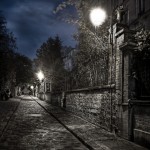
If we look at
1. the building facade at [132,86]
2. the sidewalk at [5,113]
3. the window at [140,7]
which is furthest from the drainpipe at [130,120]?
the window at [140,7]

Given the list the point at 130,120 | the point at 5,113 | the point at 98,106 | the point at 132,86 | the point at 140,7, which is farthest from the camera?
the point at 140,7

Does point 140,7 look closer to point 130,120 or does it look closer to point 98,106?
point 98,106

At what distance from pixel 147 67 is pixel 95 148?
141 inches

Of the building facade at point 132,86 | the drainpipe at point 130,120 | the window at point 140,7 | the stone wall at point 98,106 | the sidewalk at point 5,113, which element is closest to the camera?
the building facade at point 132,86

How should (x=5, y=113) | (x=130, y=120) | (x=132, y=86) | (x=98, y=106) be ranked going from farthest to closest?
(x=5, y=113) → (x=98, y=106) → (x=132, y=86) → (x=130, y=120)

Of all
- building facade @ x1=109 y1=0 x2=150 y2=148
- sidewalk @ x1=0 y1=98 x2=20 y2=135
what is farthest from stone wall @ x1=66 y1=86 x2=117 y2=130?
sidewalk @ x1=0 y1=98 x2=20 y2=135

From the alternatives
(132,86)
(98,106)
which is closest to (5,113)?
(98,106)

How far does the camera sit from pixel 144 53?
9602 mm

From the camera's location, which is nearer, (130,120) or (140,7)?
(130,120)

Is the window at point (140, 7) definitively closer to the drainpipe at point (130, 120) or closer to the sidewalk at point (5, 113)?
the sidewalk at point (5, 113)

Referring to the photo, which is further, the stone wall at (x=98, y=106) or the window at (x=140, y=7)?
the window at (x=140, y=7)

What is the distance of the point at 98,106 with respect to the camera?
1298 centimetres

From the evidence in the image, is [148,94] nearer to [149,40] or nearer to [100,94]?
[149,40]

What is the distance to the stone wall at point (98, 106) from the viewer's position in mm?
10992
